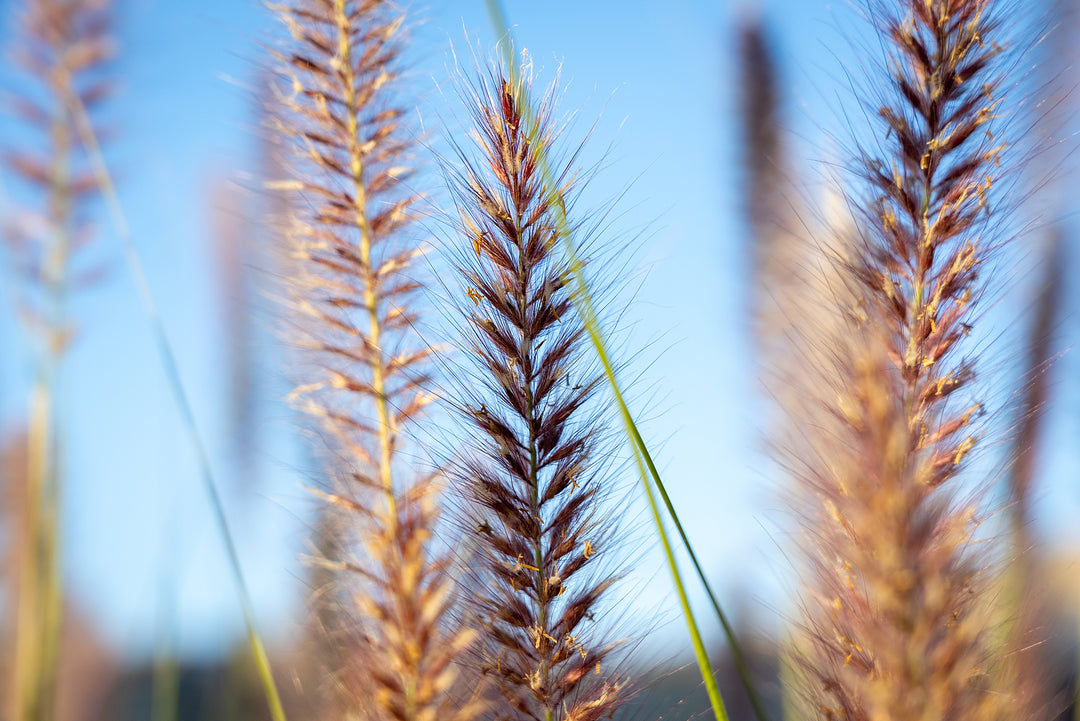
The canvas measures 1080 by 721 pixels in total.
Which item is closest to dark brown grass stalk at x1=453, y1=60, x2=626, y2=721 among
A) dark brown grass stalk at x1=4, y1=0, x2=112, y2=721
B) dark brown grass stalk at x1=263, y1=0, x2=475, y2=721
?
dark brown grass stalk at x1=263, y1=0, x2=475, y2=721

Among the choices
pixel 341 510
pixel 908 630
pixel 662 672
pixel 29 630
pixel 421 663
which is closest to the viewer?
pixel 908 630

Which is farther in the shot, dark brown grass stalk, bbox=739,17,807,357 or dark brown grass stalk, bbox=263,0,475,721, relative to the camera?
dark brown grass stalk, bbox=739,17,807,357

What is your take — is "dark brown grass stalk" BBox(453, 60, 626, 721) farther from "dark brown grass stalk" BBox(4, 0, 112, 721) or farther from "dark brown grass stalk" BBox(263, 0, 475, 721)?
"dark brown grass stalk" BBox(4, 0, 112, 721)

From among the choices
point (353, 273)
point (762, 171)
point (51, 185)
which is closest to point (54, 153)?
point (51, 185)

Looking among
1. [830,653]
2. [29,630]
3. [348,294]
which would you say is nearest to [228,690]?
[29,630]

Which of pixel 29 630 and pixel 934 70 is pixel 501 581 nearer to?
pixel 934 70

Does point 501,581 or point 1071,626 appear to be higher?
point 501,581
